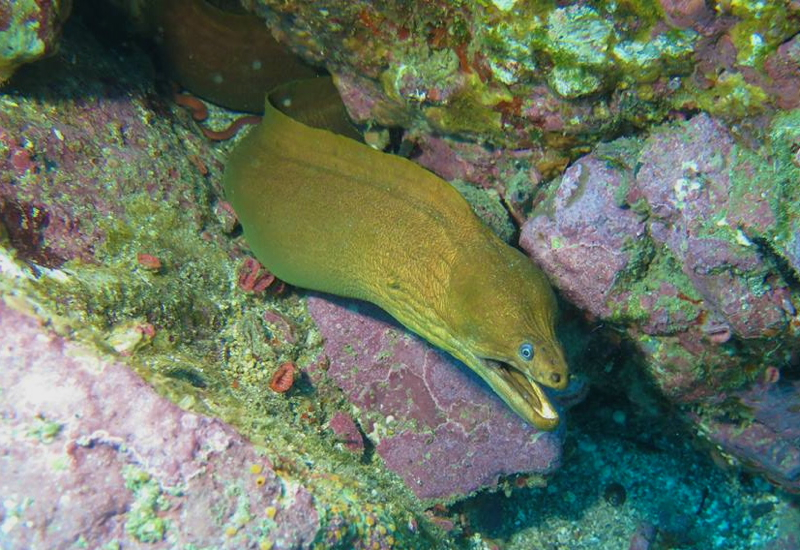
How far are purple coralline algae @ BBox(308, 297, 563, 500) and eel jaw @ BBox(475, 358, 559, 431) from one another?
74 centimetres

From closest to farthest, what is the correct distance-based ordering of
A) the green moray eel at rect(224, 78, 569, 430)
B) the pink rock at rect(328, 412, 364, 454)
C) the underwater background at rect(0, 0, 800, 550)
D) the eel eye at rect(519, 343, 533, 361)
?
the underwater background at rect(0, 0, 800, 550)
the eel eye at rect(519, 343, 533, 361)
the green moray eel at rect(224, 78, 569, 430)
the pink rock at rect(328, 412, 364, 454)

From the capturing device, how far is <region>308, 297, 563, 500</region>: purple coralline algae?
3.62 metres

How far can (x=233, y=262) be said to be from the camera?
3.81m

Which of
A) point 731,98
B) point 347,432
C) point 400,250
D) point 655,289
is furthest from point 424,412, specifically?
point 731,98

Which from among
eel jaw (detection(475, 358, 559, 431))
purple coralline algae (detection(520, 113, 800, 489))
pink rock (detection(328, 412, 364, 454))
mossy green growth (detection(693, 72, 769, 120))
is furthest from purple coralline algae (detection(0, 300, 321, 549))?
mossy green growth (detection(693, 72, 769, 120))

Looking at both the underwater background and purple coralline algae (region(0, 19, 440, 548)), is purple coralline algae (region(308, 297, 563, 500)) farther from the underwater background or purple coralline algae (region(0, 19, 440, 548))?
purple coralline algae (region(0, 19, 440, 548))

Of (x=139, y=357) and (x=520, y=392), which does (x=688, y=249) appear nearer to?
(x=520, y=392)

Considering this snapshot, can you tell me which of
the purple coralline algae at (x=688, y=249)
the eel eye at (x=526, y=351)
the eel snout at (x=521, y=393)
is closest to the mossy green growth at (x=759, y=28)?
the purple coralline algae at (x=688, y=249)

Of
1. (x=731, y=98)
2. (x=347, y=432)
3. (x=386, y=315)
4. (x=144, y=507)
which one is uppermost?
(x=731, y=98)

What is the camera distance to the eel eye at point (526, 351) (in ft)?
8.63

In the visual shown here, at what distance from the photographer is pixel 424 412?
374 cm

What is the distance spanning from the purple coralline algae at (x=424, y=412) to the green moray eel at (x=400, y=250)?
1.45 ft

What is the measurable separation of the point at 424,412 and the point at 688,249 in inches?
83.3

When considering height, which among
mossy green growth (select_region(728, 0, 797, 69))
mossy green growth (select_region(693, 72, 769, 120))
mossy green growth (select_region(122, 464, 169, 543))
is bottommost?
mossy green growth (select_region(122, 464, 169, 543))
